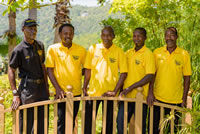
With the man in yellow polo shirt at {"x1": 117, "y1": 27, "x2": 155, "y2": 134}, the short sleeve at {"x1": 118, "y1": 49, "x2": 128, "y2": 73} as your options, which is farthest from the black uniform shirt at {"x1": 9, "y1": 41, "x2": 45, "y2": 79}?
the man in yellow polo shirt at {"x1": 117, "y1": 27, "x2": 155, "y2": 134}

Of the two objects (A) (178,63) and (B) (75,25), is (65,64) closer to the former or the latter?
(A) (178,63)

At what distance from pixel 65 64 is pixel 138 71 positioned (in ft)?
3.35

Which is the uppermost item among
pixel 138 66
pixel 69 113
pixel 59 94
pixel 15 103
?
pixel 138 66

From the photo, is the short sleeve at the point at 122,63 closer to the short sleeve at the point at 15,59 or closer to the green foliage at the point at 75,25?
the short sleeve at the point at 15,59

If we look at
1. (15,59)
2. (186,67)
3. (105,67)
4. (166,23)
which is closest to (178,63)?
(186,67)

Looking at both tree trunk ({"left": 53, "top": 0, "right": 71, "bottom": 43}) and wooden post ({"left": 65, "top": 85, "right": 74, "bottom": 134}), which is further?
tree trunk ({"left": 53, "top": 0, "right": 71, "bottom": 43})

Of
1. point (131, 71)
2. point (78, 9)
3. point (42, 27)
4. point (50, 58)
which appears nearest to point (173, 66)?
point (131, 71)

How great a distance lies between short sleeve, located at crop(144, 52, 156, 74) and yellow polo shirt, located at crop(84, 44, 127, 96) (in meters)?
0.29

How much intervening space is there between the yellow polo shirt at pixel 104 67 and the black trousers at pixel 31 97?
2.35ft

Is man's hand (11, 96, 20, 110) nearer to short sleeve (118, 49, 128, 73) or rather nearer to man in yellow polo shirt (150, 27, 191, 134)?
short sleeve (118, 49, 128, 73)

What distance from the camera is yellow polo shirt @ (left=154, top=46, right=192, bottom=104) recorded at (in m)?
3.29

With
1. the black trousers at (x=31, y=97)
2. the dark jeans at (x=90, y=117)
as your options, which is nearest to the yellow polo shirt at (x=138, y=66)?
the dark jeans at (x=90, y=117)

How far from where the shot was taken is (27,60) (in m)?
3.32

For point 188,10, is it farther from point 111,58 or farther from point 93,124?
point 93,124
